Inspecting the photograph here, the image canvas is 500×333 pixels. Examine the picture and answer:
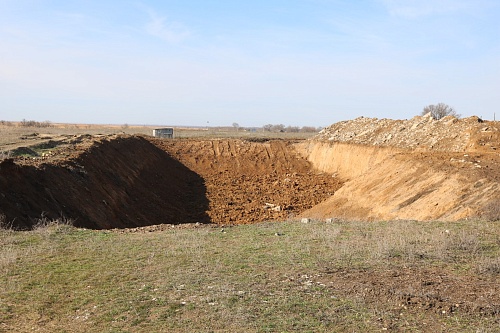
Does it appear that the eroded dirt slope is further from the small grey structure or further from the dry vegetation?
the dry vegetation

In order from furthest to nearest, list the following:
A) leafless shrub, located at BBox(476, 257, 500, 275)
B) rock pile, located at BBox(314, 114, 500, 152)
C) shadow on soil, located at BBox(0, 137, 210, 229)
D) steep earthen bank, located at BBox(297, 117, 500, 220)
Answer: rock pile, located at BBox(314, 114, 500, 152), steep earthen bank, located at BBox(297, 117, 500, 220), shadow on soil, located at BBox(0, 137, 210, 229), leafless shrub, located at BBox(476, 257, 500, 275)

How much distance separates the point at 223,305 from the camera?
6.46 m

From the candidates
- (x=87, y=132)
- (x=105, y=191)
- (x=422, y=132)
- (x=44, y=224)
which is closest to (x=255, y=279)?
(x=44, y=224)

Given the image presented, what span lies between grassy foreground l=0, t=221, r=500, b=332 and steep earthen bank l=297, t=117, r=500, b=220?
3855 mm

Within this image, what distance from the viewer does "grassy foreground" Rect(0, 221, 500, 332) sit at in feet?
19.6

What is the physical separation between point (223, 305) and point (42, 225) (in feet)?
25.3

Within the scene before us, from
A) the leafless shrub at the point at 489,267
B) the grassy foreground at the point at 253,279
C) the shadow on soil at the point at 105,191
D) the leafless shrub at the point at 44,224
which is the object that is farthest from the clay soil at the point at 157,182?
the leafless shrub at the point at 489,267

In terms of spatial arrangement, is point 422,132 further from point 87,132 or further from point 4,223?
point 87,132

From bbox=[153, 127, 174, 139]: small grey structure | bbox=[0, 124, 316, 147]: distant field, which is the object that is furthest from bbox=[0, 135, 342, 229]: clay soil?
bbox=[153, 127, 174, 139]: small grey structure

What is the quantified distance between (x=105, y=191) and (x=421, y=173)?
46.0 feet

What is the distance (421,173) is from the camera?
18391 mm

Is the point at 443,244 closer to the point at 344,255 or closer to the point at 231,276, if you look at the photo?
the point at 344,255

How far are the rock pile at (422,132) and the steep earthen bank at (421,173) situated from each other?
5 centimetres

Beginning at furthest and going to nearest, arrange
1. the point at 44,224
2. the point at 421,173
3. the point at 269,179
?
the point at 269,179 < the point at 421,173 < the point at 44,224
